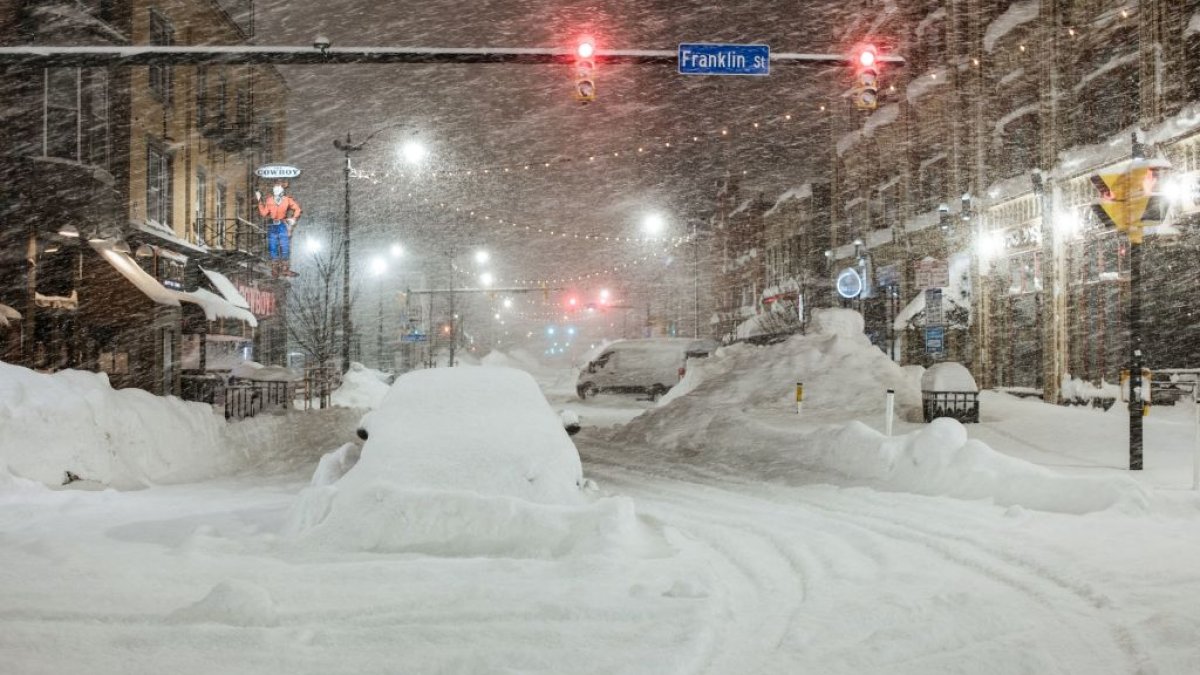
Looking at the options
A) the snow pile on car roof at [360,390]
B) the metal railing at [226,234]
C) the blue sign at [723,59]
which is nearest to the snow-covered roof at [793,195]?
the snow pile on car roof at [360,390]

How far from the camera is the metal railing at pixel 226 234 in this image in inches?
1270

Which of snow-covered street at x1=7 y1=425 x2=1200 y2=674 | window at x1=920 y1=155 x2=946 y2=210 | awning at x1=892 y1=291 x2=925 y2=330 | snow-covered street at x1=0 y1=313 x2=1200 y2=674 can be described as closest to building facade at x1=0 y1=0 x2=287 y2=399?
snow-covered street at x1=0 y1=313 x2=1200 y2=674

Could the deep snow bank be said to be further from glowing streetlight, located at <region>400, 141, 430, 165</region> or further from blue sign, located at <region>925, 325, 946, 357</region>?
blue sign, located at <region>925, 325, 946, 357</region>

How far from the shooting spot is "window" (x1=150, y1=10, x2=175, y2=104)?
27766 millimetres

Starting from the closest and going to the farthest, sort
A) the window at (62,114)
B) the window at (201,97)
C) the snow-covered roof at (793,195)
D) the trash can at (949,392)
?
1. the trash can at (949,392)
2. the window at (62,114)
3. the window at (201,97)
4. the snow-covered roof at (793,195)

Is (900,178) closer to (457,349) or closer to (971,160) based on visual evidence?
(971,160)

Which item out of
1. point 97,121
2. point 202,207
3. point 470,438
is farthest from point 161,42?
point 470,438

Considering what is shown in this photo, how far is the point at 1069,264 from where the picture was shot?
23.7 meters

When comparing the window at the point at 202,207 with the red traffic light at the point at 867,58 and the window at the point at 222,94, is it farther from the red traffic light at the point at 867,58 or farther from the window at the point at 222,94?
the red traffic light at the point at 867,58

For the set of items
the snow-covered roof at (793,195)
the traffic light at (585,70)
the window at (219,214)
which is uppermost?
the snow-covered roof at (793,195)

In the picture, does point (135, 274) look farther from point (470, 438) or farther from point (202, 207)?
point (470, 438)

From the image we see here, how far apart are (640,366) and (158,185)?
1826 cm

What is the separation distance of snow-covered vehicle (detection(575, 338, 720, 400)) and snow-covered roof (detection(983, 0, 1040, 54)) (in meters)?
14.8

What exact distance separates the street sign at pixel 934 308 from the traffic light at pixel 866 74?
1793 centimetres
